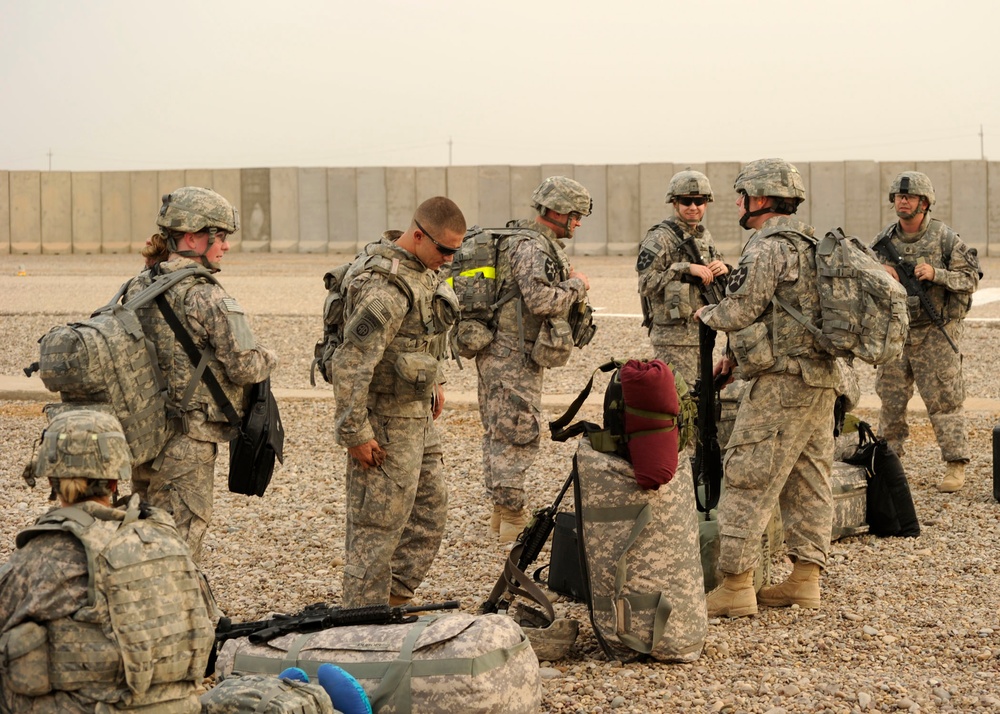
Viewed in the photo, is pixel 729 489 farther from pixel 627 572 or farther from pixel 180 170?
pixel 180 170

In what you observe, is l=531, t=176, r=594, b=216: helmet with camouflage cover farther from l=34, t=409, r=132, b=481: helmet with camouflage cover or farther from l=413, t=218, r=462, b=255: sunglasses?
l=34, t=409, r=132, b=481: helmet with camouflage cover

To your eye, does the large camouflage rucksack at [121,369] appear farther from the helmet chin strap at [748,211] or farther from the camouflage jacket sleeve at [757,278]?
the helmet chin strap at [748,211]

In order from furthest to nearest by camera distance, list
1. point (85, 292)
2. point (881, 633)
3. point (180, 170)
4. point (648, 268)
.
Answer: point (180, 170), point (85, 292), point (648, 268), point (881, 633)

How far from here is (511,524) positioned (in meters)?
7.52

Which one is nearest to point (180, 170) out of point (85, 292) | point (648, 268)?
point (85, 292)

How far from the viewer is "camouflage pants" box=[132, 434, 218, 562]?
17.0 ft

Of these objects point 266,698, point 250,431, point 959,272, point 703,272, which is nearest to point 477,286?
point 703,272

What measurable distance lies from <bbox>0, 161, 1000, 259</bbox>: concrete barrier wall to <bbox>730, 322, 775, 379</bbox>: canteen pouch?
76.1 ft

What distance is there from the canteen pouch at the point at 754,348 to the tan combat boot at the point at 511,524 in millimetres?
2062

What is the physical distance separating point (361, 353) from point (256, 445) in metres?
0.59

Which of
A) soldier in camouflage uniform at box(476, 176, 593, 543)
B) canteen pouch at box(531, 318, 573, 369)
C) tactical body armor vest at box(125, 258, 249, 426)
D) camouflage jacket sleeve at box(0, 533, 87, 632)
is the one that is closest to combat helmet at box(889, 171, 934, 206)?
soldier in camouflage uniform at box(476, 176, 593, 543)

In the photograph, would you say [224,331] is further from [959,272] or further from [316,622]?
[959,272]

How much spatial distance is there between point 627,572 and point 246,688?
1.95m

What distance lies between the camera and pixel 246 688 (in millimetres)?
3740
